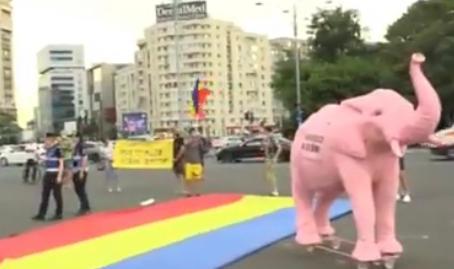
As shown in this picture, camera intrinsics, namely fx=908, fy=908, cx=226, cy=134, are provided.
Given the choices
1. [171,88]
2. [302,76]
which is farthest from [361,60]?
[171,88]

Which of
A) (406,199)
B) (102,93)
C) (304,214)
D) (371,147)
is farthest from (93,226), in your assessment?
(102,93)

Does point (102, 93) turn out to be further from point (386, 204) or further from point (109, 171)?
point (386, 204)

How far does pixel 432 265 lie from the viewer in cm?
979

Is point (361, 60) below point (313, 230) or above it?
above

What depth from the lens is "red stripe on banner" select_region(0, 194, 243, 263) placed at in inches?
466

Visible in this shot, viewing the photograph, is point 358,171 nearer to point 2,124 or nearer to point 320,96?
point 320,96

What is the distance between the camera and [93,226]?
13938 mm

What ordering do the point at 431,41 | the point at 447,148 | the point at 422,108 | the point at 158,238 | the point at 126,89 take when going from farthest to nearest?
1. the point at 126,89
2. the point at 431,41
3. the point at 447,148
4. the point at 158,238
5. the point at 422,108

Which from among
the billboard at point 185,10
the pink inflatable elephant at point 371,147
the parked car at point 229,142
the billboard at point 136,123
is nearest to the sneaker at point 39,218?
the pink inflatable elephant at point 371,147

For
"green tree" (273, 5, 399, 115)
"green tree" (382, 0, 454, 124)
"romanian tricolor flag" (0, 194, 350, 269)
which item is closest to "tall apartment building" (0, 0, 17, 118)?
"green tree" (273, 5, 399, 115)

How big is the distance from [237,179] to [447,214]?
1348 centimetres

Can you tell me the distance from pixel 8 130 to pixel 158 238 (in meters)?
114

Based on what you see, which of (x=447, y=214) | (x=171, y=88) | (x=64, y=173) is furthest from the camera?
(x=171, y=88)

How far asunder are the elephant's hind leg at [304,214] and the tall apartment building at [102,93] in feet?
306
